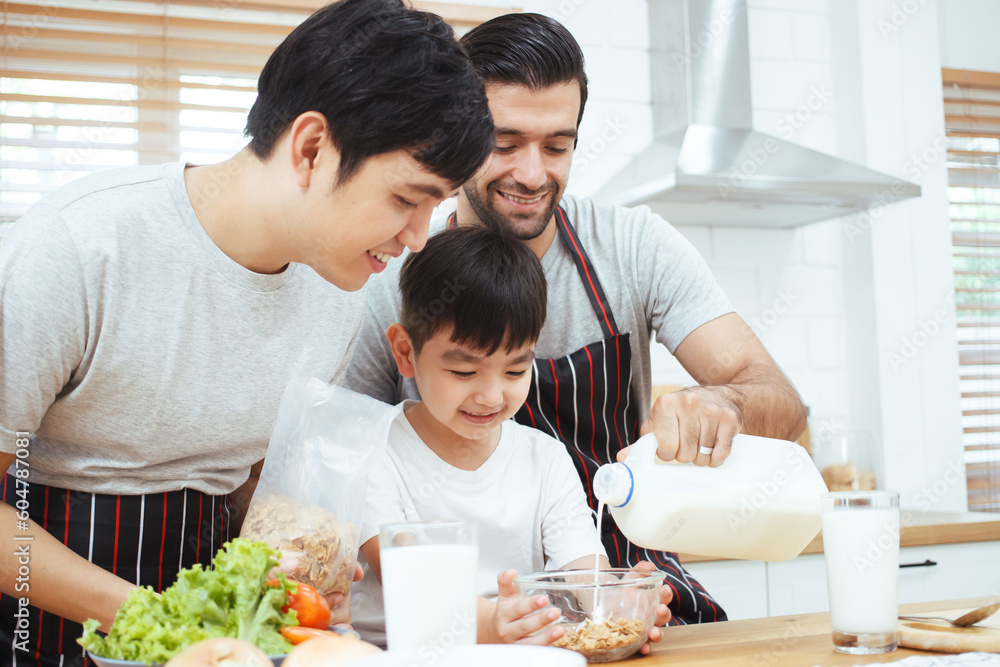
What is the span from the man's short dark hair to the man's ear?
523mm

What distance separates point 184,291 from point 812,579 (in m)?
1.81

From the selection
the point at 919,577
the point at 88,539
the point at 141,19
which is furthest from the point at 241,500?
the point at 919,577

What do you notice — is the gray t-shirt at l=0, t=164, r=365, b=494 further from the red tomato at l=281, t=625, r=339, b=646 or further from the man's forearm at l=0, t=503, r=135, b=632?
the red tomato at l=281, t=625, r=339, b=646

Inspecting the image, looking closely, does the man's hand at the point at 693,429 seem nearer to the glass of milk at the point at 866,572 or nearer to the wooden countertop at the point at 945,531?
the glass of milk at the point at 866,572

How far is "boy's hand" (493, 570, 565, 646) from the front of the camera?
2.97 feet

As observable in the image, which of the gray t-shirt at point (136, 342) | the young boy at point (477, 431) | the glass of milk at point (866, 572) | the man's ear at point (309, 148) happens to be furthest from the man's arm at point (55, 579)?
the glass of milk at point (866, 572)

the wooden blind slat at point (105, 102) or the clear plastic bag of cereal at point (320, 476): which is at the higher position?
the wooden blind slat at point (105, 102)

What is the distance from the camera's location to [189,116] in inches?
98.0

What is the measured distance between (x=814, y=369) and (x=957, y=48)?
1389 millimetres

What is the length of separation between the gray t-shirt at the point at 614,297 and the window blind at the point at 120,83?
1052 millimetres

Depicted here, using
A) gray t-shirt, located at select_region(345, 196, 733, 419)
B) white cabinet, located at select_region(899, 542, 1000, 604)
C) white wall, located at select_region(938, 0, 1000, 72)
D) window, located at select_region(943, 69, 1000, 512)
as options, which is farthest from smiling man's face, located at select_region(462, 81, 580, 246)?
white wall, located at select_region(938, 0, 1000, 72)

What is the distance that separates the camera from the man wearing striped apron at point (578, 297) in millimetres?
1503

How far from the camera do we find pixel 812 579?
2.25m

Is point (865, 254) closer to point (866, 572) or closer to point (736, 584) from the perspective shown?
point (736, 584)
